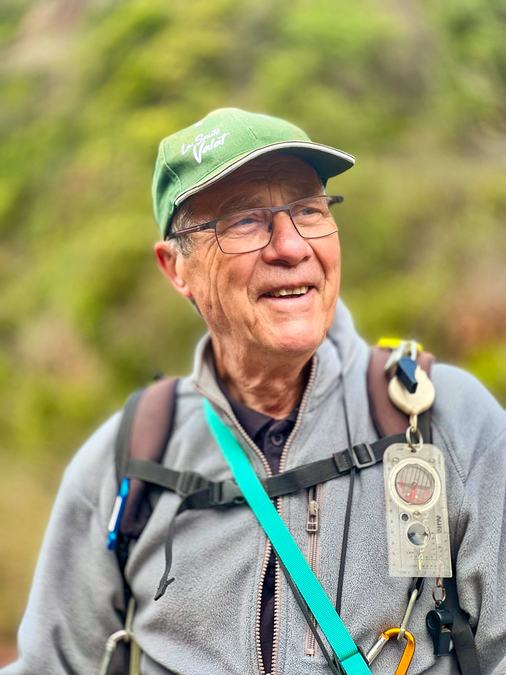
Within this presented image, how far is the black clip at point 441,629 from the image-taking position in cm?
152

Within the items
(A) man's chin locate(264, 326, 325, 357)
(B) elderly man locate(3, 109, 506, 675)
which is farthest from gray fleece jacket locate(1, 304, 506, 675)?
(A) man's chin locate(264, 326, 325, 357)

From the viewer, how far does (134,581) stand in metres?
1.83

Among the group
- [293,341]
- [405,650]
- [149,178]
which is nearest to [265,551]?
[405,650]

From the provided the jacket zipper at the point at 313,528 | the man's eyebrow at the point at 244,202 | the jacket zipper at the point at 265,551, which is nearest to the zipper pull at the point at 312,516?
the jacket zipper at the point at 313,528

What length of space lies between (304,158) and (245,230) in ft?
0.76

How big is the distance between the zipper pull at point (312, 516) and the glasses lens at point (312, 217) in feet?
2.10

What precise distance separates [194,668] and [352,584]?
437 millimetres

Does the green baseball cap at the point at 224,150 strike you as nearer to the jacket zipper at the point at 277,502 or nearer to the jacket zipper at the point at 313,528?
the jacket zipper at the point at 277,502

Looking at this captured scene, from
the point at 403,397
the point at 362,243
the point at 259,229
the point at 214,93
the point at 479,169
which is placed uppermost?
the point at 214,93

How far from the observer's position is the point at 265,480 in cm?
172

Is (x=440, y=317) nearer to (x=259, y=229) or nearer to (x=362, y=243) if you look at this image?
(x=362, y=243)

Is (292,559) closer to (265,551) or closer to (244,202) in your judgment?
(265,551)

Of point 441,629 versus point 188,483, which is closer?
point 441,629

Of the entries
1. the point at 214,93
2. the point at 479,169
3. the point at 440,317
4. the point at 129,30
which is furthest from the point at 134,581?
A: the point at 129,30
